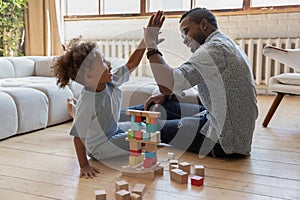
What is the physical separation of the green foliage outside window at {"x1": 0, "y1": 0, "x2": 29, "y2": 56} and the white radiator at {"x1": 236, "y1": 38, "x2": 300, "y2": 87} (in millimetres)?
2468

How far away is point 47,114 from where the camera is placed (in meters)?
2.14

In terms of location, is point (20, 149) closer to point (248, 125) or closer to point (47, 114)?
point (47, 114)

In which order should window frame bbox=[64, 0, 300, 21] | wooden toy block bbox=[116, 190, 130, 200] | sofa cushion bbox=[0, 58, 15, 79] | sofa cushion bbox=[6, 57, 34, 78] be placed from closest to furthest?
wooden toy block bbox=[116, 190, 130, 200] → sofa cushion bbox=[0, 58, 15, 79] → sofa cushion bbox=[6, 57, 34, 78] → window frame bbox=[64, 0, 300, 21]

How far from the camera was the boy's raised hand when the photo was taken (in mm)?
1335

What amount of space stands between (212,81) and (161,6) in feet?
9.15

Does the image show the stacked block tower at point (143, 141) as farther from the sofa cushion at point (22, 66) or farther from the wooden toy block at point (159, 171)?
the sofa cushion at point (22, 66)

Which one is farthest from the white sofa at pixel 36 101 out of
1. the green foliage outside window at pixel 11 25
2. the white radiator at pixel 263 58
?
the white radiator at pixel 263 58

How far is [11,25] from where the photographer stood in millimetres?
3809

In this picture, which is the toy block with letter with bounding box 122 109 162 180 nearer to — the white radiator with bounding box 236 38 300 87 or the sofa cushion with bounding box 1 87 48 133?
the sofa cushion with bounding box 1 87 48 133

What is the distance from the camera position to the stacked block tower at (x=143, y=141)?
1.34 m

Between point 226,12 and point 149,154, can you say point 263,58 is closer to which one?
point 226,12

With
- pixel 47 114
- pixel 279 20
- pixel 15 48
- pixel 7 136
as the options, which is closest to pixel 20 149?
pixel 7 136

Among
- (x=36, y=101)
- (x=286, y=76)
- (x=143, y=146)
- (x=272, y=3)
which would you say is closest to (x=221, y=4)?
(x=272, y=3)

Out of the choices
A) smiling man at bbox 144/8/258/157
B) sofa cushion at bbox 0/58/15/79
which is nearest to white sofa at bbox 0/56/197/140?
sofa cushion at bbox 0/58/15/79
